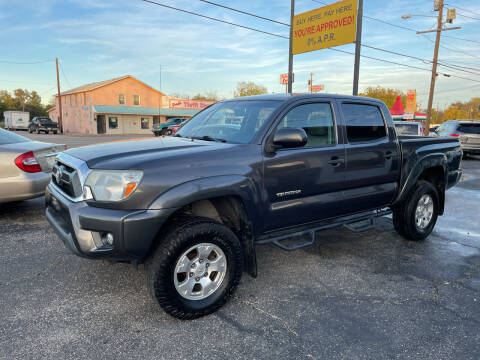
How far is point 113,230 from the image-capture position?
8.45 ft

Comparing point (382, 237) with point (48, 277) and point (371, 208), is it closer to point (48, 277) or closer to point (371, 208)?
point (371, 208)

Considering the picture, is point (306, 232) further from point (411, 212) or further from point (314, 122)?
point (411, 212)

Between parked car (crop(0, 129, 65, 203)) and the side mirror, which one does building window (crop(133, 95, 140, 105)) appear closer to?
parked car (crop(0, 129, 65, 203))

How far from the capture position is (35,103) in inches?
3533

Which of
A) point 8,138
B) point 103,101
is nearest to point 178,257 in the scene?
point 8,138

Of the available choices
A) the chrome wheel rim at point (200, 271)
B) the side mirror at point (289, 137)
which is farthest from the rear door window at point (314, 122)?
the chrome wheel rim at point (200, 271)

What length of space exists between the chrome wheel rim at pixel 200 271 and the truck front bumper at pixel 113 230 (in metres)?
0.34

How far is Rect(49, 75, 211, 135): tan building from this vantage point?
40344 millimetres

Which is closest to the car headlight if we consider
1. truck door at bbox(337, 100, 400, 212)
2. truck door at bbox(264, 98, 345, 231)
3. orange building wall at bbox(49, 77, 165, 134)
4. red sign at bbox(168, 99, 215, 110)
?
truck door at bbox(264, 98, 345, 231)

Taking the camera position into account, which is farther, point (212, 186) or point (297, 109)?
point (297, 109)

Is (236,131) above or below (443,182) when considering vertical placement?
above

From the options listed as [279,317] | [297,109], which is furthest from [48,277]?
[297,109]

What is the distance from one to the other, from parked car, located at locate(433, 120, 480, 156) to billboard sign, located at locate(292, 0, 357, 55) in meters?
6.23

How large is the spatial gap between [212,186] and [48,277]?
2.07m
